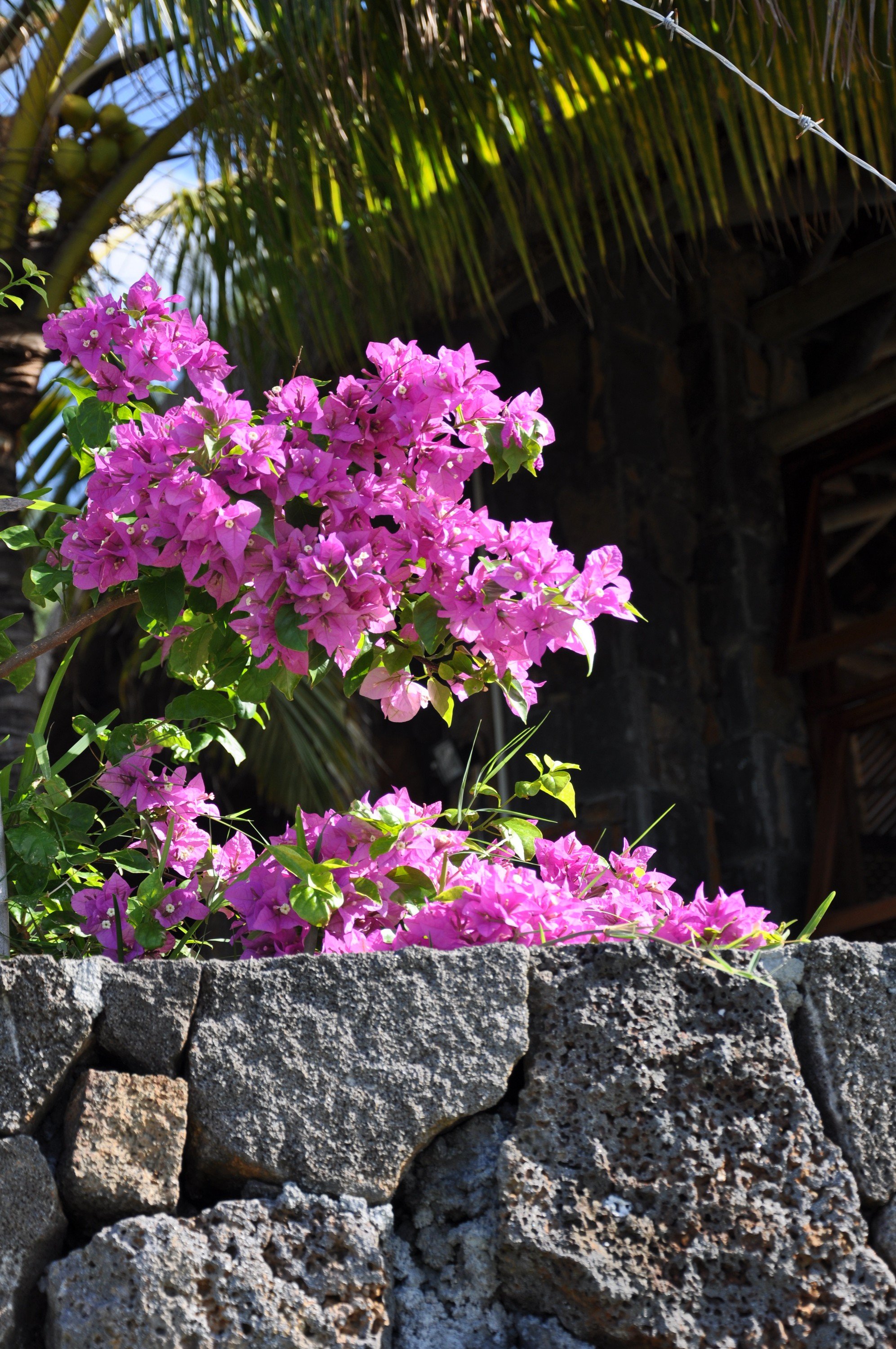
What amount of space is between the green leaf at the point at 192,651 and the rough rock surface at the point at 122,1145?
43cm

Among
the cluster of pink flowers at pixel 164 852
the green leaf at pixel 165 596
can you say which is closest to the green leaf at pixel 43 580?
the green leaf at pixel 165 596

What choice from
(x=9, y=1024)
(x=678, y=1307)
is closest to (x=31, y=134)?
(x=9, y=1024)

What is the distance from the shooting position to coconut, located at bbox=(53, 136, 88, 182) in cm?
288

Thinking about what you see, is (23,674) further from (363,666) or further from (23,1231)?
(23,1231)

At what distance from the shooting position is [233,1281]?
3.76 feet

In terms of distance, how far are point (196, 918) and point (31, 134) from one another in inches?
76.9

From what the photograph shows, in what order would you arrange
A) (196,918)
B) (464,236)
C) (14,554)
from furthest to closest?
(464,236), (14,554), (196,918)

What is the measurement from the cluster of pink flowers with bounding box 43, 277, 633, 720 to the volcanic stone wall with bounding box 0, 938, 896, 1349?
321 millimetres

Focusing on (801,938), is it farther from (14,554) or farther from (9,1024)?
(14,554)

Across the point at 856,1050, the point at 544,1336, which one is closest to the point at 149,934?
the point at 544,1336

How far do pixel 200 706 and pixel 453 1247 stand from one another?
1.98 feet

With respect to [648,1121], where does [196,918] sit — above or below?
above

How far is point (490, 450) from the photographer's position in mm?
1410

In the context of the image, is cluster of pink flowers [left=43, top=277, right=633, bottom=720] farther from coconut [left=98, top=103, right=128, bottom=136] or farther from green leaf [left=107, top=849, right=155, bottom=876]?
coconut [left=98, top=103, right=128, bottom=136]
